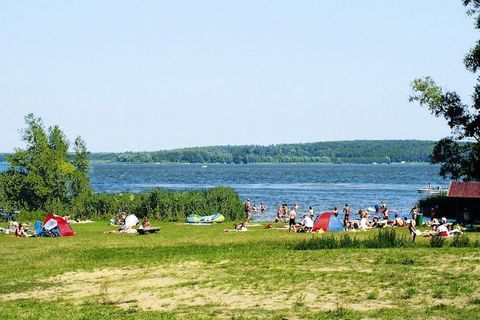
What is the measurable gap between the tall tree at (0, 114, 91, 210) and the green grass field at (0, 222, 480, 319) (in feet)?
108

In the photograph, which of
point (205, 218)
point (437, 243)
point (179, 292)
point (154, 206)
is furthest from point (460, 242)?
point (154, 206)

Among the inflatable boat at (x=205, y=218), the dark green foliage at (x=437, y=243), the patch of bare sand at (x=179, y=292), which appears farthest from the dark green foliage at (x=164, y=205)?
the patch of bare sand at (x=179, y=292)

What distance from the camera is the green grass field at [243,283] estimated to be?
17616 mm

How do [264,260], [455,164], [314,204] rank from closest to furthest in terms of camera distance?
[264,260]
[455,164]
[314,204]

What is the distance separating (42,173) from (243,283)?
161 ft

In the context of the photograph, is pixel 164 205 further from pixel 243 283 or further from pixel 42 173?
pixel 243 283

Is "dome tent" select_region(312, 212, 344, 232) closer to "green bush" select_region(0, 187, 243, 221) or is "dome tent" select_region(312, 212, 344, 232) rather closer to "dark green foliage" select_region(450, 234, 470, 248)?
"dark green foliage" select_region(450, 234, 470, 248)

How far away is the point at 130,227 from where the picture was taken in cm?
4756

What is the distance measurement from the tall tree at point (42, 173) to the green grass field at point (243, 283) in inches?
1298

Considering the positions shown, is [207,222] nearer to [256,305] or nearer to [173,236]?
[173,236]

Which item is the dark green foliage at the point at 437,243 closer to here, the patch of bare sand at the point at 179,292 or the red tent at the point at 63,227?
the patch of bare sand at the point at 179,292

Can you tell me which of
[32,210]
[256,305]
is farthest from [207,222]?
[256,305]

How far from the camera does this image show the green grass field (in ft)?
57.8

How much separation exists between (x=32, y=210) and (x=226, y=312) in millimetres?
50911
